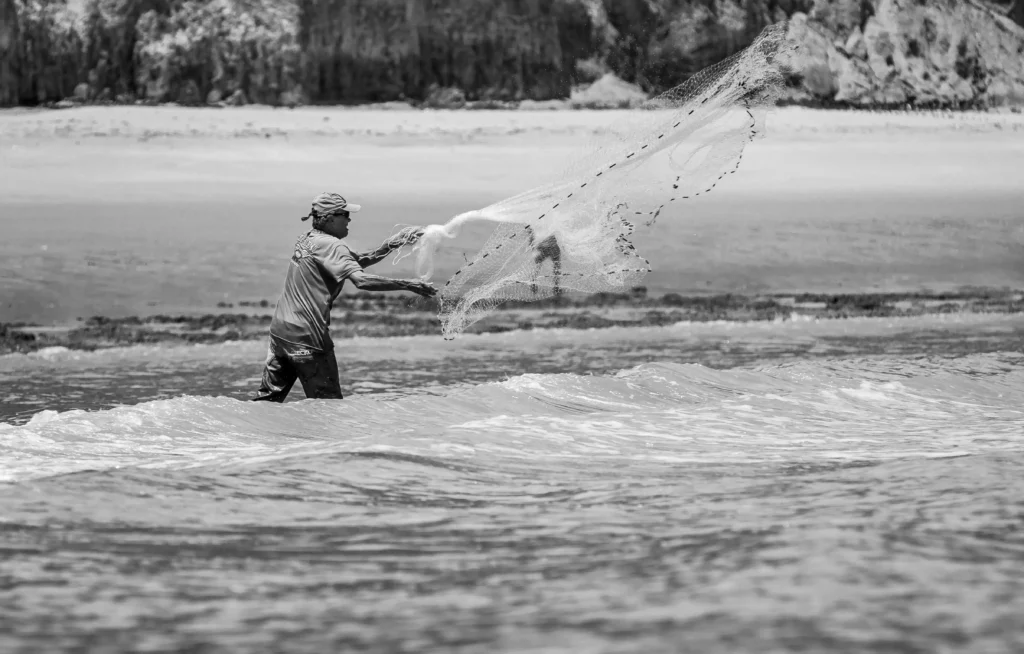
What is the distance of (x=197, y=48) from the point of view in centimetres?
2195

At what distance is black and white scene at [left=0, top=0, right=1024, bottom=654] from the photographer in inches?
188

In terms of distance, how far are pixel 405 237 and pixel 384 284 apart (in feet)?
1.76

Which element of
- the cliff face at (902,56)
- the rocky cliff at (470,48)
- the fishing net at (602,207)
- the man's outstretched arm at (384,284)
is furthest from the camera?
the cliff face at (902,56)

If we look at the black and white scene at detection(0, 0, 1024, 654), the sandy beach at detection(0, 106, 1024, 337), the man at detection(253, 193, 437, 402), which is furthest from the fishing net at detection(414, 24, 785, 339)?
the sandy beach at detection(0, 106, 1024, 337)

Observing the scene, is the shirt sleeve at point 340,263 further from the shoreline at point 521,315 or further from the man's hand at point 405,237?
the shoreline at point 521,315

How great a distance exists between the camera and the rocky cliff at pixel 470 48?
21.7 m

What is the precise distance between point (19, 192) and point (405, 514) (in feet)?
45.7

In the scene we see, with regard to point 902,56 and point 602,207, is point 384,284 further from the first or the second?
point 902,56

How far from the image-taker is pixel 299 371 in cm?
750

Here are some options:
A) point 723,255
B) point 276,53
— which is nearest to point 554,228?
point 723,255

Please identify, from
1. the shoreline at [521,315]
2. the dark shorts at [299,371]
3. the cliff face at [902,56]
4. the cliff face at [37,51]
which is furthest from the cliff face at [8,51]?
the dark shorts at [299,371]

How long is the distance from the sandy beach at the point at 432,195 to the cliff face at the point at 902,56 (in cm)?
52

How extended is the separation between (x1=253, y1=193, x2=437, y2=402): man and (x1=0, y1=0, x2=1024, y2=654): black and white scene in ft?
0.06

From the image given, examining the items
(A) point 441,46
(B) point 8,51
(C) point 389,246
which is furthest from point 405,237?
(A) point 441,46
